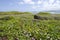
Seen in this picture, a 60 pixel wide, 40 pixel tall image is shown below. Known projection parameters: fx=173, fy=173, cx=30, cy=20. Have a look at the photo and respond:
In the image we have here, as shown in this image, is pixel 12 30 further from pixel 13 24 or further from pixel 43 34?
pixel 43 34

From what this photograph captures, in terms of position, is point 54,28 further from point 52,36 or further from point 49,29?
point 52,36

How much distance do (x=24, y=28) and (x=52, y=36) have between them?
32.2 inches

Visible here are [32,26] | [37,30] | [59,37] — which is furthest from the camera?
[32,26]

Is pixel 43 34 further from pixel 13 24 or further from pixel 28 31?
pixel 13 24

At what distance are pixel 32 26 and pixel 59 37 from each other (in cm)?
92

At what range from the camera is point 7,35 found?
3.98 meters

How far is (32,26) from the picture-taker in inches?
182

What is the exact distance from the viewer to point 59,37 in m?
3.97

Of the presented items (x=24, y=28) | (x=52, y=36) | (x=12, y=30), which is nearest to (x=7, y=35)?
(x=12, y=30)

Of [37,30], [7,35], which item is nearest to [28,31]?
[37,30]

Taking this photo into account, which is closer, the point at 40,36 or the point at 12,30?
the point at 40,36

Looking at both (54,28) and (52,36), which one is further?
(54,28)

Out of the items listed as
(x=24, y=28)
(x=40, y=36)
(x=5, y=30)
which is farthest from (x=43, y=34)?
(x=5, y=30)

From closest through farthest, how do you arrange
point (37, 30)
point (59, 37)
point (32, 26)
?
point (59, 37), point (37, 30), point (32, 26)
